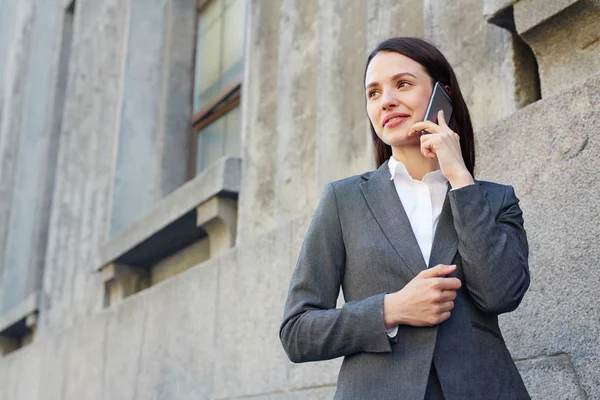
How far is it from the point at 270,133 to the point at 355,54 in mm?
958

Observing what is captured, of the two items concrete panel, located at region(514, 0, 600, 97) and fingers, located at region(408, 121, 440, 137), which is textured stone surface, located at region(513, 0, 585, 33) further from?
fingers, located at region(408, 121, 440, 137)

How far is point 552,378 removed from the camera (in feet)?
9.64

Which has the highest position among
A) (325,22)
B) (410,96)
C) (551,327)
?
(325,22)

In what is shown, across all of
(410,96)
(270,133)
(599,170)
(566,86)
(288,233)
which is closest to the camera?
(410,96)

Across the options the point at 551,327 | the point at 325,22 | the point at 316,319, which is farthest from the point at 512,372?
the point at 325,22

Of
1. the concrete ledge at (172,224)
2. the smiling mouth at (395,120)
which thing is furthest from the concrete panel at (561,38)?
the concrete ledge at (172,224)

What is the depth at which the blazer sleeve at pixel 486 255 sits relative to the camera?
6.48ft

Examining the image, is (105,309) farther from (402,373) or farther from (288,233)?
(402,373)

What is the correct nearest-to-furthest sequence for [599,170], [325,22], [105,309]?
[599,170] < [325,22] < [105,309]

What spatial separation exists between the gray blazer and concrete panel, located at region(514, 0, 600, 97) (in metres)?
1.30

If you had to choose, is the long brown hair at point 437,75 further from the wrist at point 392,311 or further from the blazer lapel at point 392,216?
the wrist at point 392,311

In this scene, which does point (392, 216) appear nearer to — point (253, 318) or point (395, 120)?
point (395, 120)

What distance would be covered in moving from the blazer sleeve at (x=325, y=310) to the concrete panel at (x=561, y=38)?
136 cm

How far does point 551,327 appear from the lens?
9.80 feet
